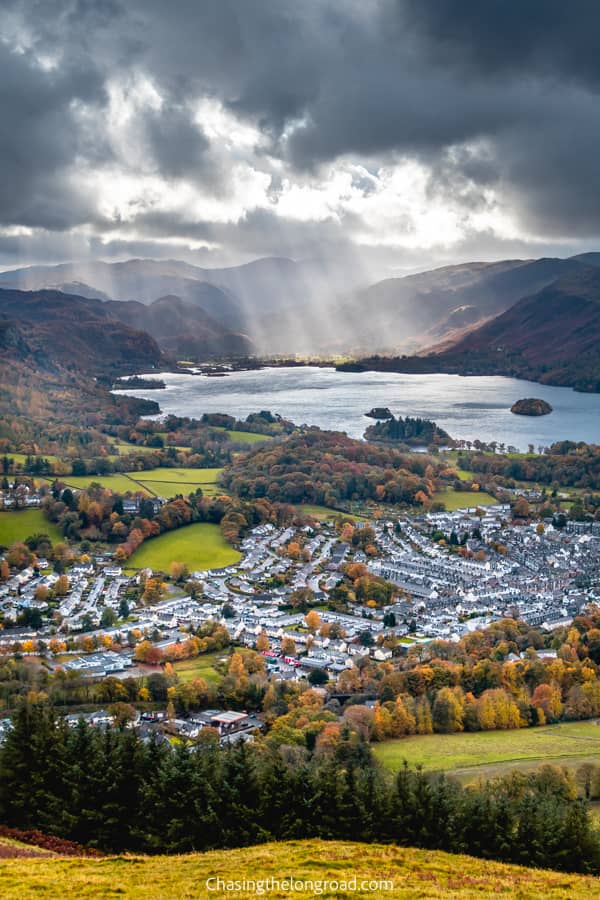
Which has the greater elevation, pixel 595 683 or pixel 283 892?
pixel 283 892

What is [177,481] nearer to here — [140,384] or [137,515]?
[137,515]

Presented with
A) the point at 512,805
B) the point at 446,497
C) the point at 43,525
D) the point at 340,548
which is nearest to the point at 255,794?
the point at 512,805

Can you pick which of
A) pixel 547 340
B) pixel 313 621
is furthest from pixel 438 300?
pixel 313 621

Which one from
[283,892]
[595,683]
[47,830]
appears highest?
[283,892]

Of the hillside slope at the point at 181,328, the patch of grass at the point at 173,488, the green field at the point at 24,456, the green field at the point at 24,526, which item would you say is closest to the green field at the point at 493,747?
the green field at the point at 24,526

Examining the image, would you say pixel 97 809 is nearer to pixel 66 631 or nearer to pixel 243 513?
pixel 66 631

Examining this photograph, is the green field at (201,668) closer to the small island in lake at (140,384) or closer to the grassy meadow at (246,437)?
the grassy meadow at (246,437)

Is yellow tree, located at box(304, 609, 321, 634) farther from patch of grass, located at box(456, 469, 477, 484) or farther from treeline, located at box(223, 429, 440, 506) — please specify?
patch of grass, located at box(456, 469, 477, 484)
